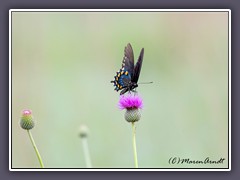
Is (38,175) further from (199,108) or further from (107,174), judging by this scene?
(199,108)

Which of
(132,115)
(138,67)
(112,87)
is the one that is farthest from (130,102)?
(112,87)

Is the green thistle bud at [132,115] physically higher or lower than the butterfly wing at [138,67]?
lower

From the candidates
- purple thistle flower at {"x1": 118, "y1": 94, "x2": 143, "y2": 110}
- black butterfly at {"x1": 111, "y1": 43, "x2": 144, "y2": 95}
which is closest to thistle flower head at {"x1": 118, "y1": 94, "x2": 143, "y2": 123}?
purple thistle flower at {"x1": 118, "y1": 94, "x2": 143, "y2": 110}

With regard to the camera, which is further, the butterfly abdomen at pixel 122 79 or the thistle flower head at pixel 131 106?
the butterfly abdomen at pixel 122 79

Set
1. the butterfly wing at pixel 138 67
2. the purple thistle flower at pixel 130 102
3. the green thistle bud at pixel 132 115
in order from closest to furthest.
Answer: the green thistle bud at pixel 132 115, the purple thistle flower at pixel 130 102, the butterfly wing at pixel 138 67

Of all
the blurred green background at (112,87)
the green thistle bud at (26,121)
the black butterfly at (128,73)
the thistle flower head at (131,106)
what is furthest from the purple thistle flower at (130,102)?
the blurred green background at (112,87)

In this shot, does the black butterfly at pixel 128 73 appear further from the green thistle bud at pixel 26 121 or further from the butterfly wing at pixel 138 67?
the green thistle bud at pixel 26 121
